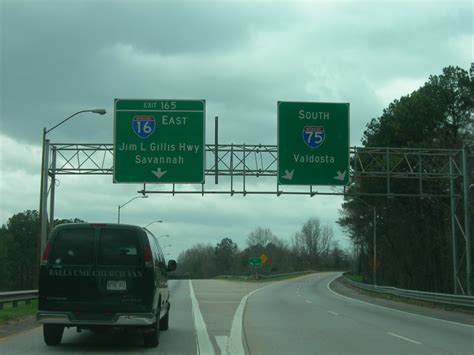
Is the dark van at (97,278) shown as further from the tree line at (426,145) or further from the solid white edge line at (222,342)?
the tree line at (426,145)

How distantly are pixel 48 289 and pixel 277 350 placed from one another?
4.70 metres

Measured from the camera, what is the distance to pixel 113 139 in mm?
26656

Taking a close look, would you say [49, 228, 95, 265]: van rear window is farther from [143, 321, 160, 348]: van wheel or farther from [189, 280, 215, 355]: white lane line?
[189, 280, 215, 355]: white lane line

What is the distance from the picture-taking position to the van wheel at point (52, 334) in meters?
13.0

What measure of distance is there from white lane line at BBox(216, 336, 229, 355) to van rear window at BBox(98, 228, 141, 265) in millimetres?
2425

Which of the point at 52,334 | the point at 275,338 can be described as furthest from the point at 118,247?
Answer: the point at 275,338

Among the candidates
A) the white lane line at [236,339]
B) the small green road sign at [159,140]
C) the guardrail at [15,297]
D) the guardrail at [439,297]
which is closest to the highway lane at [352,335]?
the white lane line at [236,339]

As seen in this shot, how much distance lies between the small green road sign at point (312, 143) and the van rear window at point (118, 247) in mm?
15178

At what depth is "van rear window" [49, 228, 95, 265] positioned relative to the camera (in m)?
12.2

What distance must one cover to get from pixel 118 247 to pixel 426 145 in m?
A: 39.3

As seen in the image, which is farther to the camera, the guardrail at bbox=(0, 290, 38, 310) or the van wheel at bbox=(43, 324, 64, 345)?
the guardrail at bbox=(0, 290, 38, 310)

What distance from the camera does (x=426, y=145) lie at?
4791 cm

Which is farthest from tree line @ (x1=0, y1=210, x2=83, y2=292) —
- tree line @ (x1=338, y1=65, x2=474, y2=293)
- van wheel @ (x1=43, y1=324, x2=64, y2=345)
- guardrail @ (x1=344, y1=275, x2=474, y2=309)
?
van wheel @ (x1=43, y1=324, x2=64, y2=345)

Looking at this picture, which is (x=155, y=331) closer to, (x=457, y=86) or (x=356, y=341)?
(x=356, y=341)
